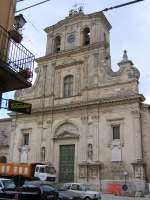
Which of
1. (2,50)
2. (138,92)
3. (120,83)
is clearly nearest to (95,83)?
(120,83)

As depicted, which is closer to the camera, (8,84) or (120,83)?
(8,84)

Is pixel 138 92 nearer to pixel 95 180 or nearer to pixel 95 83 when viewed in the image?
pixel 95 83

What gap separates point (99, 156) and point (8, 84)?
20409 mm

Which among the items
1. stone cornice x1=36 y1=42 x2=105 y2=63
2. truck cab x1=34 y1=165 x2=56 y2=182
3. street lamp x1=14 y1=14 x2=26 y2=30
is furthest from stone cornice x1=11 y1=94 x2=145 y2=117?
street lamp x1=14 y1=14 x2=26 y2=30

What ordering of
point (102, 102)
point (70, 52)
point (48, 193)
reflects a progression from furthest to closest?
point (70, 52) → point (102, 102) → point (48, 193)

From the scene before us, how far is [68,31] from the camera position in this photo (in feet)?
119

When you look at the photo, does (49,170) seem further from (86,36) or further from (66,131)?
(86,36)

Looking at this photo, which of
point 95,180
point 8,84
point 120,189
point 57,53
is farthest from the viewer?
point 57,53

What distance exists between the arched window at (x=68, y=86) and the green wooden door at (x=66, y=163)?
5530 millimetres

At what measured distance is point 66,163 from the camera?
30312 mm

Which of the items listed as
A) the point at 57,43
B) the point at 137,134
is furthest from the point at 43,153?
the point at 57,43

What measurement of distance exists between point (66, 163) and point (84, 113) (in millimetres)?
4994

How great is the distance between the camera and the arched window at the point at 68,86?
33.1 metres

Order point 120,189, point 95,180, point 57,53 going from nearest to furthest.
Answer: point 120,189 < point 95,180 < point 57,53
